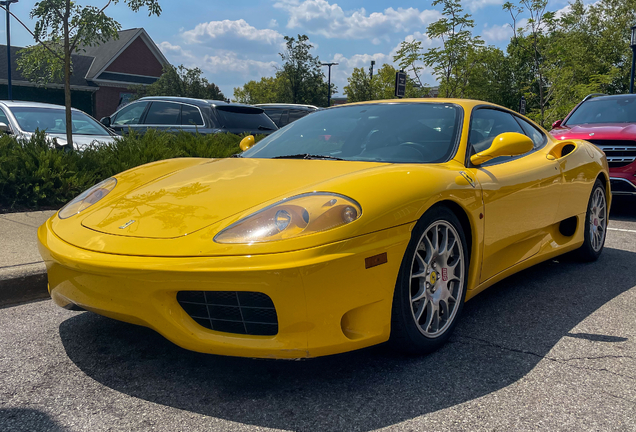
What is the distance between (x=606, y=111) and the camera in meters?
8.08

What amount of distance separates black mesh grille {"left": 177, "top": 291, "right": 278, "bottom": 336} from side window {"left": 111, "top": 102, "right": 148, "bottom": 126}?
27.2ft

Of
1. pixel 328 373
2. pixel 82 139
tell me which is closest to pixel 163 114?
pixel 82 139

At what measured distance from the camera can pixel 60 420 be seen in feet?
6.56

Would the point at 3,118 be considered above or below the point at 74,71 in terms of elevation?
below

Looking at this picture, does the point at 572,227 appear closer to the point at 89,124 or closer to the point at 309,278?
the point at 309,278

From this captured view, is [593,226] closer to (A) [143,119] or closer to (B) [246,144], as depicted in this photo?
(B) [246,144]

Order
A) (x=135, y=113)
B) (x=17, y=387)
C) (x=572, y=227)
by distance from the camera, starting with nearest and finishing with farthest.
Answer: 1. (x=17, y=387)
2. (x=572, y=227)
3. (x=135, y=113)

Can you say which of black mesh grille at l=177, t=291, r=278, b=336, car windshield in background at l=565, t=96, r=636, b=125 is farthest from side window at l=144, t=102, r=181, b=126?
black mesh grille at l=177, t=291, r=278, b=336

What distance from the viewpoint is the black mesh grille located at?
2.13 metres

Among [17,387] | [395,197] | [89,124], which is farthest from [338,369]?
[89,124]

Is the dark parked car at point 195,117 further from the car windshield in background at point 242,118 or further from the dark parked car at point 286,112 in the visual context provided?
the dark parked car at point 286,112

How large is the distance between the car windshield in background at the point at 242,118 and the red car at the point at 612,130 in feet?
15.3

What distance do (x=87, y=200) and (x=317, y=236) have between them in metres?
1.52

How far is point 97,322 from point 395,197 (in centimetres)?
178
